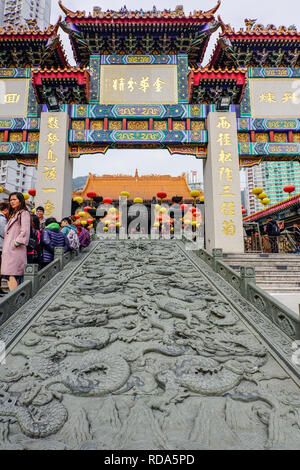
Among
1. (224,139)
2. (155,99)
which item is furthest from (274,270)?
(155,99)

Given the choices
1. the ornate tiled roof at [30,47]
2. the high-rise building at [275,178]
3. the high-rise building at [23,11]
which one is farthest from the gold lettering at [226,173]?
the high-rise building at [275,178]

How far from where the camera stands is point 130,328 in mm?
3066

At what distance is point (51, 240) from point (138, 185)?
1829 centimetres

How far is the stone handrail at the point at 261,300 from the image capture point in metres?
2.79

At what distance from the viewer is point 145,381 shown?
216 centimetres

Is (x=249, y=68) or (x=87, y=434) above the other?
(x=249, y=68)

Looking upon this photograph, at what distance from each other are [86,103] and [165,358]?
9.68 metres

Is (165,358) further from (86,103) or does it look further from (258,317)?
(86,103)

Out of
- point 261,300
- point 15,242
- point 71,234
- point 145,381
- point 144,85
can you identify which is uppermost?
point 144,85

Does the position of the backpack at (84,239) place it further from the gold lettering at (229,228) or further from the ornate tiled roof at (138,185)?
the ornate tiled roof at (138,185)

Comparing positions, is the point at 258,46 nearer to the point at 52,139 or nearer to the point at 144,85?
the point at 144,85

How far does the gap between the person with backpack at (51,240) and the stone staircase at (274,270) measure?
14.4 ft

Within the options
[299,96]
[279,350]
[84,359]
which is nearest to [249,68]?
[299,96]

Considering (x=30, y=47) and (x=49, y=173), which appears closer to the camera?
(x=49, y=173)
